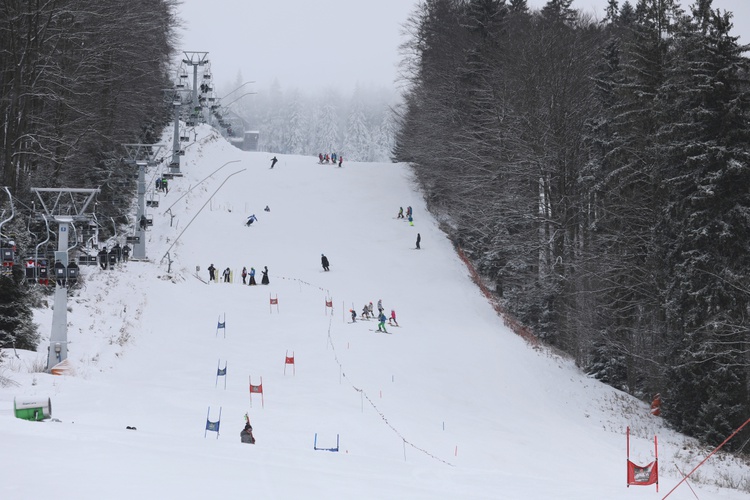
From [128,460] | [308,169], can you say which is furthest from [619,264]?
[308,169]

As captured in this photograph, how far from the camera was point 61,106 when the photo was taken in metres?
34.6

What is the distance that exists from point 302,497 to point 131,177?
41.4 m

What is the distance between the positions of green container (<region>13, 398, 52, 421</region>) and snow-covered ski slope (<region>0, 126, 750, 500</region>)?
1.05 feet

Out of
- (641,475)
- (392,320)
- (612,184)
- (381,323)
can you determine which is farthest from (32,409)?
(612,184)

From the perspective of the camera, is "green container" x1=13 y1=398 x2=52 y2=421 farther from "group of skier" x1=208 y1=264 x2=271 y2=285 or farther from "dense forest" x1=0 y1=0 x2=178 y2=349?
"group of skier" x1=208 y1=264 x2=271 y2=285

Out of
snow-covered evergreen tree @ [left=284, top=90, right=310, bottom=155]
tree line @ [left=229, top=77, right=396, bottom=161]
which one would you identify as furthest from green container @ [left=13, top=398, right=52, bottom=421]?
snow-covered evergreen tree @ [left=284, top=90, right=310, bottom=155]

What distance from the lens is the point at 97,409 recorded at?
16469mm

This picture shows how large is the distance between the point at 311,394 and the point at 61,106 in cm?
2192

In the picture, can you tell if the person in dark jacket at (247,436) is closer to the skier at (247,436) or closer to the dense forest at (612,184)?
the skier at (247,436)

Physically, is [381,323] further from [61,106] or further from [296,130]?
[296,130]

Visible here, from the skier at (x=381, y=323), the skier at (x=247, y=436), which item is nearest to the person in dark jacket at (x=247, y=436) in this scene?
the skier at (x=247, y=436)

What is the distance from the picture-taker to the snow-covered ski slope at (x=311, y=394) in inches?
428

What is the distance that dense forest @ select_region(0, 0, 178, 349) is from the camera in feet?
82.8

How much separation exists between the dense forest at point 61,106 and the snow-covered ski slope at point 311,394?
2.81 meters
